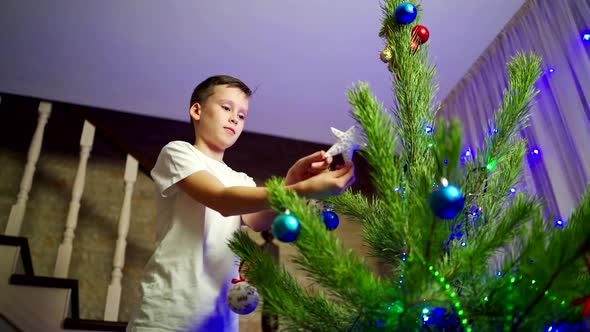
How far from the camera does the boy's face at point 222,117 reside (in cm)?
86

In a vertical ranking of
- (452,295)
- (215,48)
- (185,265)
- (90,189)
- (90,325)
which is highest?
(215,48)

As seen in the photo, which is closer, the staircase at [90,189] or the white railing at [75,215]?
the white railing at [75,215]

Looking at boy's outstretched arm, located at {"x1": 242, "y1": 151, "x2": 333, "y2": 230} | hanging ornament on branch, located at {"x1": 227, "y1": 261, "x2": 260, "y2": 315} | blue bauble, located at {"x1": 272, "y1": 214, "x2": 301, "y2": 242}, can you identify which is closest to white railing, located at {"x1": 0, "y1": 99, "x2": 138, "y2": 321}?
hanging ornament on branch, located at {"x1": 227, "y1": 261, "x2": 260, "y2": 315}

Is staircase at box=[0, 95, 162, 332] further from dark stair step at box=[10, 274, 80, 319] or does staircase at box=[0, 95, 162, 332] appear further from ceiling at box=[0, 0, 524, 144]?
ceiling at box=[0, 0, 524, 144]

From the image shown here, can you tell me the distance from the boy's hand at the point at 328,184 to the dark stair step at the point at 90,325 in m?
1.27

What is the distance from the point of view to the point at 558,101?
63.5 inches

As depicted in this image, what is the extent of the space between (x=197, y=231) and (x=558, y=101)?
4.46ft

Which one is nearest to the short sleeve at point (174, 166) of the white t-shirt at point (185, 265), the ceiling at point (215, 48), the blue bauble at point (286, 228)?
the white t-shirt at point (185, 265)

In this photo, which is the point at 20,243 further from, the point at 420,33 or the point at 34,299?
the point at 420,33

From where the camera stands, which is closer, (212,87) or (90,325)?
(212,87)

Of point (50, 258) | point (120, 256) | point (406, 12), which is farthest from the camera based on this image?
point (50, 258)

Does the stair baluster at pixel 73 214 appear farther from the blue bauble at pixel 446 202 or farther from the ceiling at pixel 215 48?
the blue bauble at pixel 446 202

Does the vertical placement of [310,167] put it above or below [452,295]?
above

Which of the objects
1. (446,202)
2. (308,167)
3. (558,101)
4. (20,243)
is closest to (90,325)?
(20,243)
